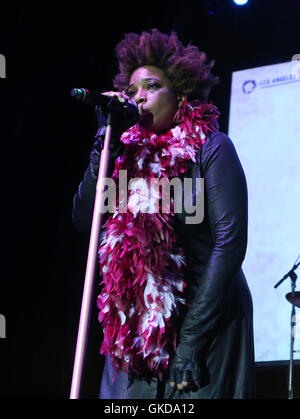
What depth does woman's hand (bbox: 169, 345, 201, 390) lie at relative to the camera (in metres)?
1.40

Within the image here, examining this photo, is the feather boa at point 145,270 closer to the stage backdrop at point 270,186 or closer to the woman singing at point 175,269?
the woman singing at point 175,269

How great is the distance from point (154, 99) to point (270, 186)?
1.73 metres

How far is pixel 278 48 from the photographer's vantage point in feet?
12.5

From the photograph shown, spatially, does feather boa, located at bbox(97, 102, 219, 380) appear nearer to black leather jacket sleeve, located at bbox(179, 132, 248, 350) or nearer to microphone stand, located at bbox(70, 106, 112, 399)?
black leather jacket sleeve, located at bbox(179, 132, 248, 350)

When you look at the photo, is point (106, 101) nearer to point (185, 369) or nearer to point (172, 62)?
point (172, 62)

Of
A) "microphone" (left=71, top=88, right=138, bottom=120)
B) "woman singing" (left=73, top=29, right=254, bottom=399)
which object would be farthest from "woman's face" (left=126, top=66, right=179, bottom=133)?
"microphone" (left=71, top=88, right=138, bottom=120)

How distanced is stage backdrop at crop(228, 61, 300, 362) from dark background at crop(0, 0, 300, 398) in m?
0.17

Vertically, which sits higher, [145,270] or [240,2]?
[240,2]

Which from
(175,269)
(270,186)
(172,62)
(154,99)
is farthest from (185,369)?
(270,186)

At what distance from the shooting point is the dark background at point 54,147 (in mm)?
3027

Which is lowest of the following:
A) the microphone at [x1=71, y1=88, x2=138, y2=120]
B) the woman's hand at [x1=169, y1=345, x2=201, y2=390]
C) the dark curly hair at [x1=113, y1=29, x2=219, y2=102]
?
the woman's hand at [x1=169, y1=345, x2=201, y2=390]

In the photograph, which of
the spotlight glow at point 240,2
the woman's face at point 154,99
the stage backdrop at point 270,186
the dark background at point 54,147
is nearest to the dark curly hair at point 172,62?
the woman's face at point 154,99

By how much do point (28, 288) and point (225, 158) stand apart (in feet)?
6.19

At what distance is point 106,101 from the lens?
1.54m
